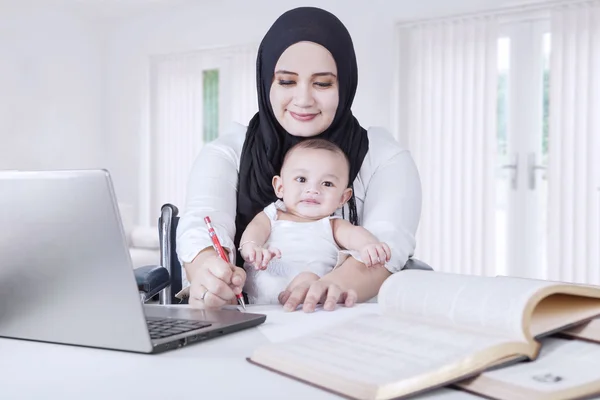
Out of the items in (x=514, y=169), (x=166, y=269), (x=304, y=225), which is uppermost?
(x=514, y=169)

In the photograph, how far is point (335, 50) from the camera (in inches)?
60.2

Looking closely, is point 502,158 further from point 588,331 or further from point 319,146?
point 588,331

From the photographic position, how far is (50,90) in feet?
17.8

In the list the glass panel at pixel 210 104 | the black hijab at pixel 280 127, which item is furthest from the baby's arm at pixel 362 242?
the glass panel at pixel 210 104

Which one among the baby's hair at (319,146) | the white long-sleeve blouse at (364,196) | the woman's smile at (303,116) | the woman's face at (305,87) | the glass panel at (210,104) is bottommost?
the white long-sleeve blouse at (364,196)

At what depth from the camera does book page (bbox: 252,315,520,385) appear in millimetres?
615

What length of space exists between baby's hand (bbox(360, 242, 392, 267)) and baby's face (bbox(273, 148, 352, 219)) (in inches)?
7.9

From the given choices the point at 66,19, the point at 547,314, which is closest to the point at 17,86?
the point at 66,19

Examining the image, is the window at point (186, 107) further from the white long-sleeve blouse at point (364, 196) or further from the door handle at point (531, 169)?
the white long-sleeve blouse at point (364, 196)

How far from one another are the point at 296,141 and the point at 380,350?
3.11ft

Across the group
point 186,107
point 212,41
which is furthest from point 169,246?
point 186,107

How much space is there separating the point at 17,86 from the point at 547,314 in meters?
5.17

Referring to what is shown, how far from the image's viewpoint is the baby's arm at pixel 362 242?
130 cm

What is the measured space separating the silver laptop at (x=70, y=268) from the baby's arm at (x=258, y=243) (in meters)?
0.41
